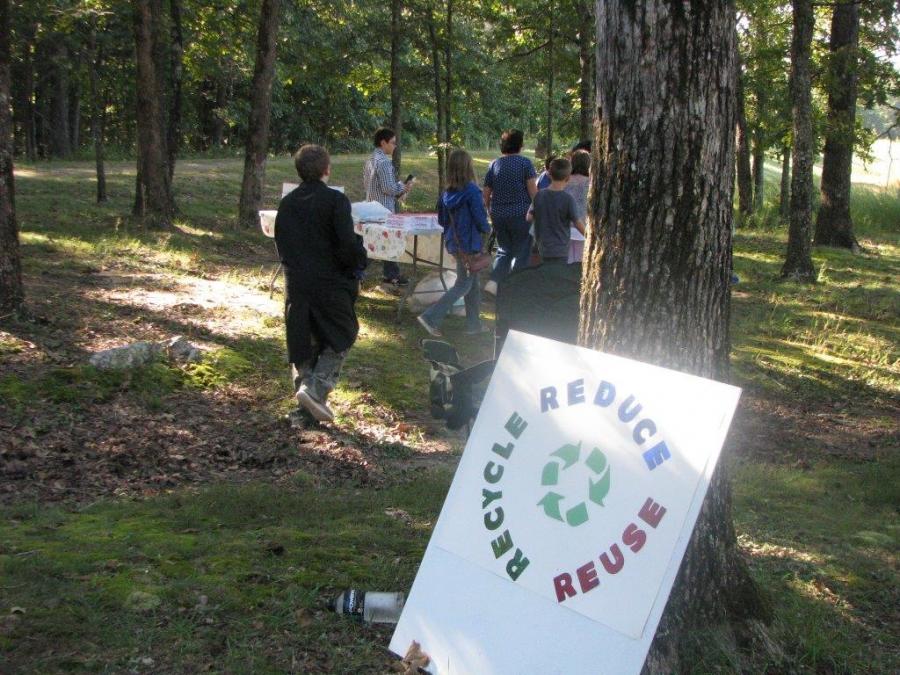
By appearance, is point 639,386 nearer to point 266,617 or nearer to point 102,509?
point 266,617

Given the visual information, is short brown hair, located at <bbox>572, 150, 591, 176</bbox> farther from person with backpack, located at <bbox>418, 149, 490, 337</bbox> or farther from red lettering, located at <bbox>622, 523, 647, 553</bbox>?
red lettering, located at <bbox>622, 523, 647, 553</bbox>

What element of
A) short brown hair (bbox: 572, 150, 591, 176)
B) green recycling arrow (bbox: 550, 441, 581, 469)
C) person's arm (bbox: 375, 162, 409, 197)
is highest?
short brown hair (bbox: 572, 150, 591, 176)

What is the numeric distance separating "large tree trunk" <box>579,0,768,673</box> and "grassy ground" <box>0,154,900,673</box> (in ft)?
1.03

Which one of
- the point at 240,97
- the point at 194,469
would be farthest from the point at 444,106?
the point at 240,97

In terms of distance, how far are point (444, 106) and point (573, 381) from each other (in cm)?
1774

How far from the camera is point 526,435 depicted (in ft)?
10.7

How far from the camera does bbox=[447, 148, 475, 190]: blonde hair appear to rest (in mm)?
9273

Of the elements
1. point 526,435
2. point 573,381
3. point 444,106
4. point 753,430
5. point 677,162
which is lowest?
point 753,430

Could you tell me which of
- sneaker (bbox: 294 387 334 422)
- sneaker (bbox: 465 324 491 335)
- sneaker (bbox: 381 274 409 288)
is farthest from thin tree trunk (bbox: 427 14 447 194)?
sneaker (bbox: 294 387 334 422)

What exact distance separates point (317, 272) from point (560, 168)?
236 centimetres

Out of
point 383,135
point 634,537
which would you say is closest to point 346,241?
point 634,537

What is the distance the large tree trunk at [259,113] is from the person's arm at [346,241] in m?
10.2

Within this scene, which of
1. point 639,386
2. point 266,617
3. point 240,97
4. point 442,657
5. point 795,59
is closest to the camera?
point 639,386

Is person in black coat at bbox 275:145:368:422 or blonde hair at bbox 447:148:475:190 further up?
blonde hair at bbox 447:148:475:190
